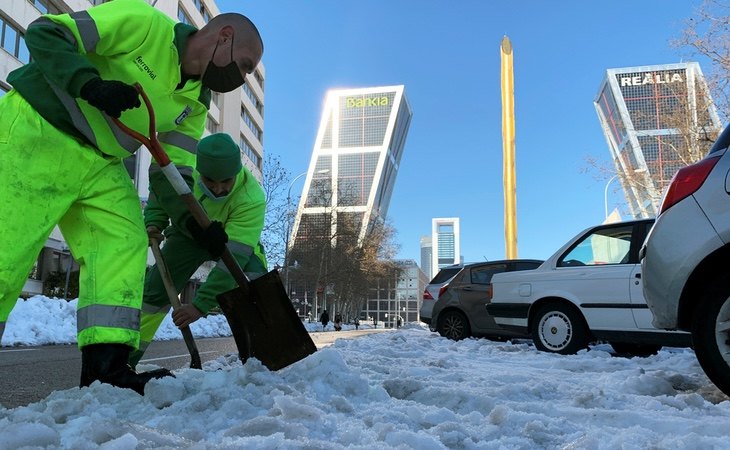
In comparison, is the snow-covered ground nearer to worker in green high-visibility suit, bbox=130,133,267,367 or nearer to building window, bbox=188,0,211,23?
worker in green high-visibility suit, bbox=130,133,267,367

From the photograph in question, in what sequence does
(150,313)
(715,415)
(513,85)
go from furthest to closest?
(513,85), (150,313), (715,415)

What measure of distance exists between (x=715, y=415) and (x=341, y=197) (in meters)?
46.0

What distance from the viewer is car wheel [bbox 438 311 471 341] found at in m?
9.50

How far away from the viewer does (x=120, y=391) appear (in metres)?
2.25

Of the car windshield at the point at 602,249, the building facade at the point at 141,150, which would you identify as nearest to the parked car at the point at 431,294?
the car windshield at the point at 602,249

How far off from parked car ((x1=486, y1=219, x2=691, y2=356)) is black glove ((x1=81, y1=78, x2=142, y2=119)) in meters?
5.26

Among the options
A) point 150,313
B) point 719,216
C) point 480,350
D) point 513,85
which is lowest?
point 480,350

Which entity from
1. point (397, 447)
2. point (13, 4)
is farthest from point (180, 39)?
point (13, 4)

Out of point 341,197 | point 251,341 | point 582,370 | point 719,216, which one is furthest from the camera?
point 341,197

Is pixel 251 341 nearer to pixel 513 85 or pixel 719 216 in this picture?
pixel 719 216

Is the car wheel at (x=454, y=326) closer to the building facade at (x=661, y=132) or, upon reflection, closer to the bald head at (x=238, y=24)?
the bald head at (x=238, y=24)

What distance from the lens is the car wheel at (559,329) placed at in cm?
637

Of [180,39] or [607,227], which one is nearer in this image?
[180,39]

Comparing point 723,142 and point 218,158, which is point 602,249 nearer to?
point 723,142
